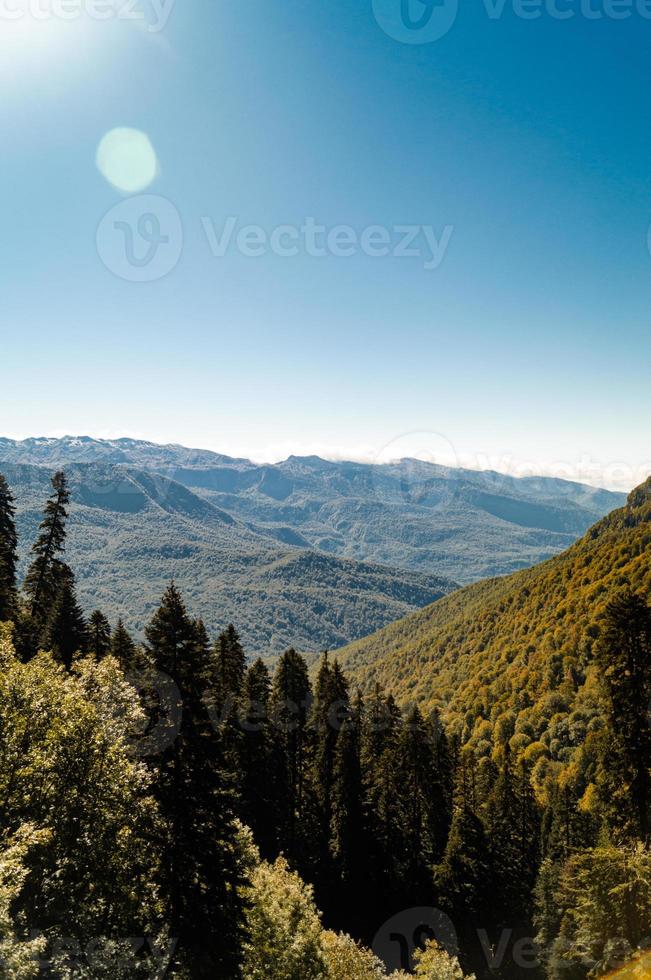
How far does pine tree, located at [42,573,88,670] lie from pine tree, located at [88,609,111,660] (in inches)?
33.1

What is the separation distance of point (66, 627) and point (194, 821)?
40.8 metres

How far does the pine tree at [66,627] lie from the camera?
5319cm

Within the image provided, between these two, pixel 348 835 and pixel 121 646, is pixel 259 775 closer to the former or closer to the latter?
pixel 348 835

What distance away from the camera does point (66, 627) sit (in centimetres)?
5538

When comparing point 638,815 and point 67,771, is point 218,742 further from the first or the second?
point 638,815

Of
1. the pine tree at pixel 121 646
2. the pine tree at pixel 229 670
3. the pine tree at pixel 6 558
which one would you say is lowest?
the pine tree at pixel 229 670

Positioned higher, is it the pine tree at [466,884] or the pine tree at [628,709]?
the pine tree at [628,709]

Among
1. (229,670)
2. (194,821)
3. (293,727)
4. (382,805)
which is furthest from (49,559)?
(382,805)

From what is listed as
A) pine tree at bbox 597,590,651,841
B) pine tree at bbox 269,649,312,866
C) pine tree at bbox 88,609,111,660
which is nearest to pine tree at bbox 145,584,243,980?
pine tree at bbox 597,590,651,841

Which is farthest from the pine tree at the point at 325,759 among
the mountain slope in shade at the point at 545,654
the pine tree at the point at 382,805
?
the mountain slope in shade at the point at 545,654

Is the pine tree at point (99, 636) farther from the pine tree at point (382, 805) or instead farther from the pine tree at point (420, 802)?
the pine tree at point (420, 802)

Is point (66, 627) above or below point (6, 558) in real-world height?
below

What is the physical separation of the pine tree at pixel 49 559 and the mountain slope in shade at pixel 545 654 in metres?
74.3

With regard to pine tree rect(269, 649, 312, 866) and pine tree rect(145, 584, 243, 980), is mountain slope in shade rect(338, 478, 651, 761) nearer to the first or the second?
pine tree rect(269, 649, 312, 866)
